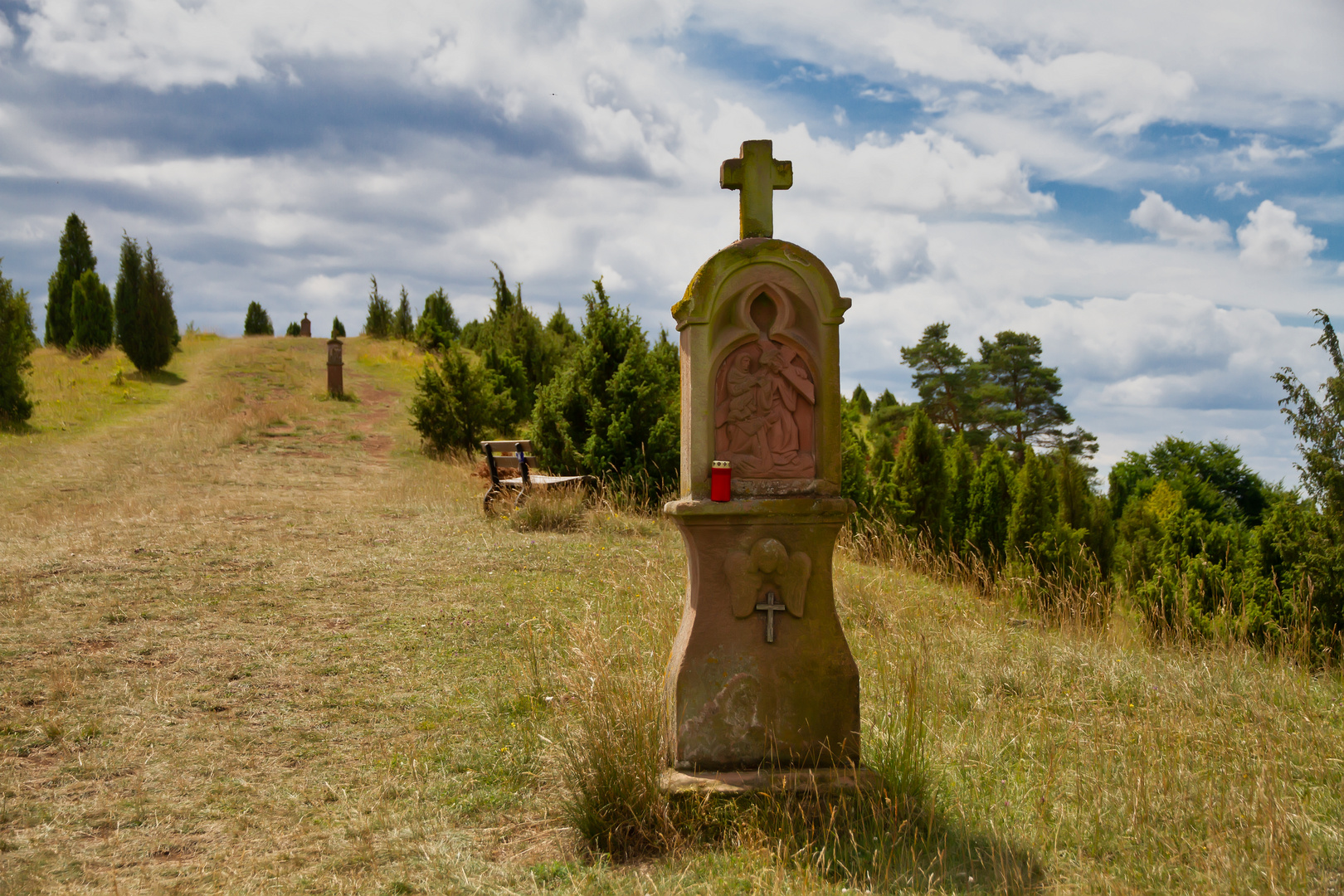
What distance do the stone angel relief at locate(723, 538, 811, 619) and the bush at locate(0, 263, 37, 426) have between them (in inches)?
753

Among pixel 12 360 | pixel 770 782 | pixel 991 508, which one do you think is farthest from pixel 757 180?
pixel 12 360

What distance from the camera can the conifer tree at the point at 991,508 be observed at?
13258 millimetres

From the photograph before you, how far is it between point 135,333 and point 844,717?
27208 millimetres

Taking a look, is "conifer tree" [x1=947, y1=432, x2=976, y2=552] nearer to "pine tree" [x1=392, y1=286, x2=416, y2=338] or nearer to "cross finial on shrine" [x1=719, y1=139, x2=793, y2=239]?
"cross finial on shrine" [x1=719, y1=139, x2=793, y2=239]

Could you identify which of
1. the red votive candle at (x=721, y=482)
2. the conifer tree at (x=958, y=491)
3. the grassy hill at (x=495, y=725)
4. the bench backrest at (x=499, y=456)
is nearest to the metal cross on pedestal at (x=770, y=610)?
the red votive candle at (x=721, y=482)

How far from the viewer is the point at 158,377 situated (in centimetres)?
2514

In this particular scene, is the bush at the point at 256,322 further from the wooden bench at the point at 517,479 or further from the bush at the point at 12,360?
the wooden bench at the point at 517,479

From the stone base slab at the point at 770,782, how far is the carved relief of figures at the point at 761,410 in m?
1.28

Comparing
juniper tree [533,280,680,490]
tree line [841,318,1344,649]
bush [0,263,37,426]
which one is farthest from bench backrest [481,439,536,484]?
bush [0,263,37,426]

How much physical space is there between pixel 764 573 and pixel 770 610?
0.16 metres

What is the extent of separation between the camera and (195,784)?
4.18 m

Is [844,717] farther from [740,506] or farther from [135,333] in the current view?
[135,333]

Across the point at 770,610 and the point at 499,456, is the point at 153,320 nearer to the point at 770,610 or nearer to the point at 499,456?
the point at 499,456

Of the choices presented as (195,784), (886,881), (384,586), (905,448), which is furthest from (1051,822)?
(905,448)
